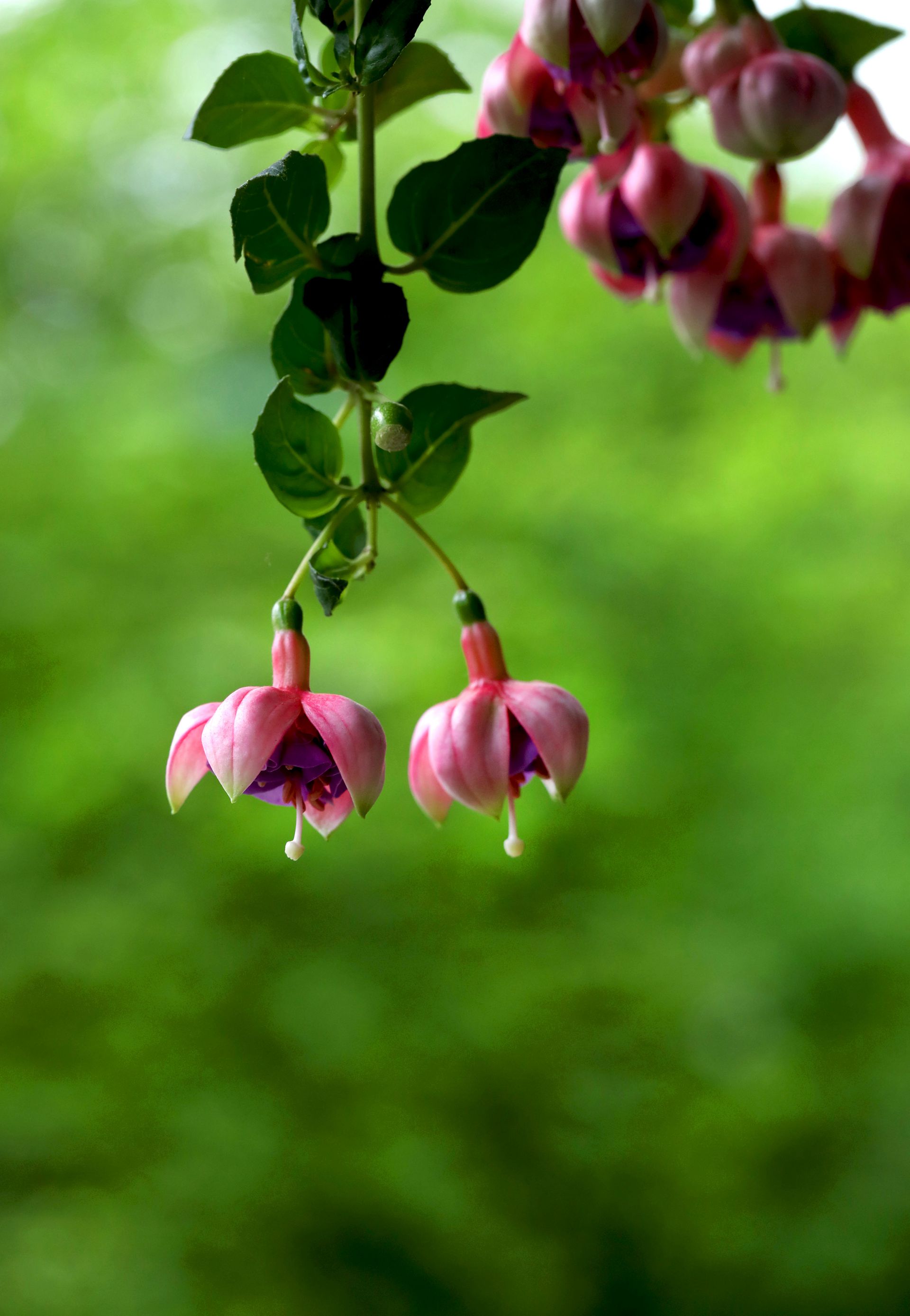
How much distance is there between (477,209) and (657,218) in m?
0.15

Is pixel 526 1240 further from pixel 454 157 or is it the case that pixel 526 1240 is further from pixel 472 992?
pixel 454 157

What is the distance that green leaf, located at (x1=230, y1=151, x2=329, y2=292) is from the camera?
1.02ft

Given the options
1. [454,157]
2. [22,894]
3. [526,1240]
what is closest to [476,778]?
[454,157]

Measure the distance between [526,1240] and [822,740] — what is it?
1.08 meters

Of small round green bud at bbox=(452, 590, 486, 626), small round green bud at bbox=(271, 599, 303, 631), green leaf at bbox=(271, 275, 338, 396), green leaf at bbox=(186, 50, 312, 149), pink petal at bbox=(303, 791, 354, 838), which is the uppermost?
green leaf at bbox=(186, 50, 312, 149)

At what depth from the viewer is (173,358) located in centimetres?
235

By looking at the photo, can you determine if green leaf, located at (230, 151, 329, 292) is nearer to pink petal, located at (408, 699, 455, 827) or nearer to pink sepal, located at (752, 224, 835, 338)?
pink petal, located at (408, 699, 455, 827)

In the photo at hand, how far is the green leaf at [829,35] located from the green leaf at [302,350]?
0.30 meters

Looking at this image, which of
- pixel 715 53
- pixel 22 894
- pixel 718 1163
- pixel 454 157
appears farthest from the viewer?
pixel 718 1163

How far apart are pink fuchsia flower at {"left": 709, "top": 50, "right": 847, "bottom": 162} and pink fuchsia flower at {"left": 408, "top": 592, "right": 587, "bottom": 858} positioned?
0.74 ft

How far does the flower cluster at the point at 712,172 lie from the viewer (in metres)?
0.42

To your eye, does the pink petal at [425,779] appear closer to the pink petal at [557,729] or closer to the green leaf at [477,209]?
the pink petal at [557,729]

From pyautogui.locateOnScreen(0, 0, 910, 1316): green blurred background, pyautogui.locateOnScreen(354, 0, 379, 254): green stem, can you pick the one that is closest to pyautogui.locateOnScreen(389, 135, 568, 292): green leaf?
pyautogui.locateOnScreen(354, 0, 379, 254): green stem

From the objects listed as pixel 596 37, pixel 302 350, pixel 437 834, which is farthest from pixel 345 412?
pixel 437 834
